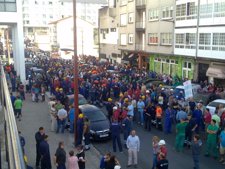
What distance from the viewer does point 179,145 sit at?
13984 millimetres

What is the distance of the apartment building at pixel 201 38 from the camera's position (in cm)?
2783

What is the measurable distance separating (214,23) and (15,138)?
2869 cm

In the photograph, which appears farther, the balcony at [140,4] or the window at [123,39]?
the window at [123,39]

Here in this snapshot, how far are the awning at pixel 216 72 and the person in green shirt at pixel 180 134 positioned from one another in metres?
15.4

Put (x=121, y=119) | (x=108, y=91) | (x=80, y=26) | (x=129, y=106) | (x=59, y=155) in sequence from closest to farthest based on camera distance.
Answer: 1. (x=59, y=155)
2. (x=121, y=119)
3. (x=129, y=106)
4. (x=108, y=91)
5. (x=80, y=26)

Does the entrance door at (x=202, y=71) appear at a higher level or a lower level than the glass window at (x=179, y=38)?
lower

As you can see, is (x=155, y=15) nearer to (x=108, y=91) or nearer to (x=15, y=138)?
(x=108, y=91)

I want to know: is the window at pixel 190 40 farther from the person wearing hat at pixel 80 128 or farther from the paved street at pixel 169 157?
the person wearing hat at pixel 80 128

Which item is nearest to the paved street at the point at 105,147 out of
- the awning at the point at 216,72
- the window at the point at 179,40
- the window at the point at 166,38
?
the awning at the point at 216,72

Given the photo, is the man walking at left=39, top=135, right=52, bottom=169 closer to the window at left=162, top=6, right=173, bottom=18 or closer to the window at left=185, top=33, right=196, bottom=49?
the window at left=185, top=33, right=196, bottom=49

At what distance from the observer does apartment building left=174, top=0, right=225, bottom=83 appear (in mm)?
27828

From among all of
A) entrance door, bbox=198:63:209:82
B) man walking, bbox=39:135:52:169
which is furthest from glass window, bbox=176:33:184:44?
man walking, bbox=39:135:52:169

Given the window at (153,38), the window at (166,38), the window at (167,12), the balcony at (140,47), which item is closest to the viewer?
the window at (167,12)

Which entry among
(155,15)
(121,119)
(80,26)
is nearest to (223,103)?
(121,119)
